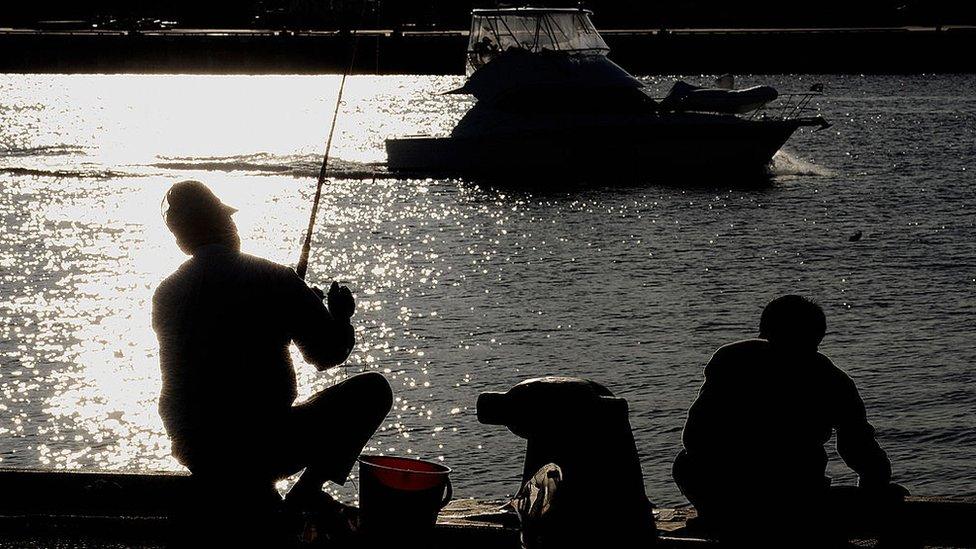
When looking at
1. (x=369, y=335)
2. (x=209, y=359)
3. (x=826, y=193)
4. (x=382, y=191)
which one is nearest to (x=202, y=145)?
(x=382, y=191)

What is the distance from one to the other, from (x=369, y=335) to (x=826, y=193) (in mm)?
22551

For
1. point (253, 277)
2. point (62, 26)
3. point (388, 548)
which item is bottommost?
point (62, 26)

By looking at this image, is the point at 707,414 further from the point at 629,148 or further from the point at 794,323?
the point at 629,148

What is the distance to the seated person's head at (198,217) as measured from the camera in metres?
5.14

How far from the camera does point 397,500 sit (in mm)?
5332

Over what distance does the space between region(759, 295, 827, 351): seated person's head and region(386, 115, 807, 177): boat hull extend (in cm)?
3041

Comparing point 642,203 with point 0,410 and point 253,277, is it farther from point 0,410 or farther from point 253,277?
point 253,277

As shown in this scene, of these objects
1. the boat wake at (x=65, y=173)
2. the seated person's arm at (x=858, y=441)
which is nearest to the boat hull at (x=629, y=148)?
the boat wake at (x=65, y=173)

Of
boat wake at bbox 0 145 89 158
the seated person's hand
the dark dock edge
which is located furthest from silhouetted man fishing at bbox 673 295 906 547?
boat wake at bbox 0 145 89 158

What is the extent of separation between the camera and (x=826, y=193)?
40.4 metres

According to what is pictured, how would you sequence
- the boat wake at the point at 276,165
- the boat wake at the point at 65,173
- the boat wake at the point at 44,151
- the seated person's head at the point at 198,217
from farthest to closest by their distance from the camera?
the boat wake at the point at 44,151
the boat wake at the point at 65,173
the boat wake at the point at 276,165
the seated person's head at the point at 198,217

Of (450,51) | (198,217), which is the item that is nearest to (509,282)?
(198,217)

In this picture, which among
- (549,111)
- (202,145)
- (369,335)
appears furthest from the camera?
(202,145)

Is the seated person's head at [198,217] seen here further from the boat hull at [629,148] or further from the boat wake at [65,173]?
the boat wake at [65,173]
